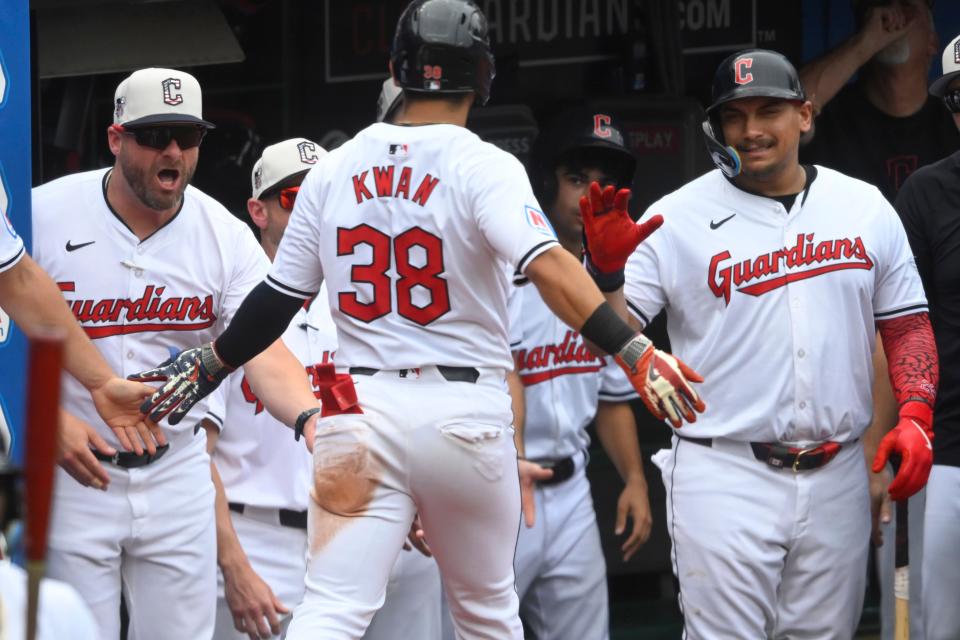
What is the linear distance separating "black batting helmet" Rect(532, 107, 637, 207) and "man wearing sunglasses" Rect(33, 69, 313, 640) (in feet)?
4.69

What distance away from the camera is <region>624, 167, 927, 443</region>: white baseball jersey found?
420 cm

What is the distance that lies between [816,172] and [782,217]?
24cm

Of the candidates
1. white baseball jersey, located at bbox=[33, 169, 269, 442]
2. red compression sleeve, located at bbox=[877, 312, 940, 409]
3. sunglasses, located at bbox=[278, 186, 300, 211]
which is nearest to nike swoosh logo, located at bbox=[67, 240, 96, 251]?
white baseball jersey, located at bbox=[33, 169, 269, 442]

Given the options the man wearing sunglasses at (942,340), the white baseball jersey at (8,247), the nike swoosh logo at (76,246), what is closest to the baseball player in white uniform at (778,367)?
the man wearing sunglasses at (942,340)

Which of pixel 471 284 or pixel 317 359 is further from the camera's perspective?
pixel 317 359

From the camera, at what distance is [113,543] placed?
4.21 m

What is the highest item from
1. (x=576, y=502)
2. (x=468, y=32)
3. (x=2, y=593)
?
(x=468, y=32)

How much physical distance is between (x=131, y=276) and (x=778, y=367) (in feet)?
5.73

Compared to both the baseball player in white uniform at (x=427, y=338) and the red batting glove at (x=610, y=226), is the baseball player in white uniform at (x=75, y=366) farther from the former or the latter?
the red batting glove at (x=610, y=226)

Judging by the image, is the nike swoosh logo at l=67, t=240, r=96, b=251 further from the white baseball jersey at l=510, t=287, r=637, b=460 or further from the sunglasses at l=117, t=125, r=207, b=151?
the white baseball jersey at l=510, t=287, r=637, b=460

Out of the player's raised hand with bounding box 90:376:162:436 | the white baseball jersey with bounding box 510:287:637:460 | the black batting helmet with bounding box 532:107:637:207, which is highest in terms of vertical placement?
the black batting helmet with bounding box 532:107:637:207

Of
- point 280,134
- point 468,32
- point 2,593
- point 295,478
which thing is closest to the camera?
point 2,593

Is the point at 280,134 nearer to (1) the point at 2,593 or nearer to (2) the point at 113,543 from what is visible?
(2) the point at 113,543

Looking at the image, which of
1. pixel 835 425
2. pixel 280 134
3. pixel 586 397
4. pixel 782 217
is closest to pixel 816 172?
pixel 782 217
